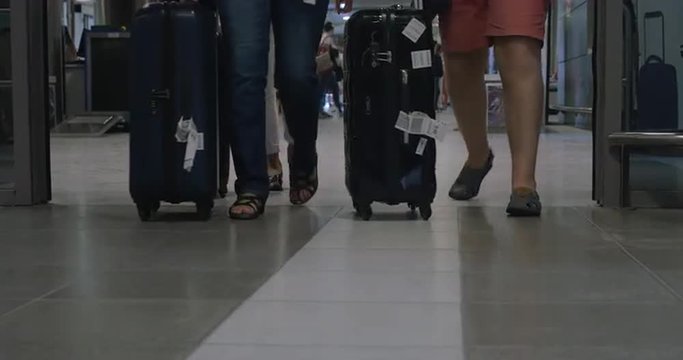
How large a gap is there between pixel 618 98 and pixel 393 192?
115cm

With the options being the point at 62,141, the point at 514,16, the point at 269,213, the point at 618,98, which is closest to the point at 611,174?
the point at 618,98

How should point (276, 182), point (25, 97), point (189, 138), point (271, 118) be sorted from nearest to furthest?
point (189, 138) → point (25, 97) → point (271, 118) → point (276, 182)

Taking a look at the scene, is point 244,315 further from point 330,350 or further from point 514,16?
point 514,16

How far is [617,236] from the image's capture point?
3.03 metres

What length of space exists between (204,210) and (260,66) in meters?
0.58

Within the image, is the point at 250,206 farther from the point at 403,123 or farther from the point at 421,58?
the point at 421,58

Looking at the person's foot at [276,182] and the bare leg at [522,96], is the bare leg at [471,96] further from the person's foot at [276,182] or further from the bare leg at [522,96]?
the person's foot at [276,182]

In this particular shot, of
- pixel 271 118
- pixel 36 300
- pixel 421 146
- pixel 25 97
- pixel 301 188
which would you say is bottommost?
pixel 36 300

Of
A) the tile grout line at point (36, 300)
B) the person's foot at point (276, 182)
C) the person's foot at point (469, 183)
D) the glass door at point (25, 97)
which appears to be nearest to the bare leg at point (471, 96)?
the person's foot at point (469, 183)

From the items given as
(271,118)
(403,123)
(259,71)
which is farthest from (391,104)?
(271,118)

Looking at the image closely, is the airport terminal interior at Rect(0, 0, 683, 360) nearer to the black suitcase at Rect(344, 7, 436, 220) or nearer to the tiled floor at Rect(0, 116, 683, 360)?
the tiled floor at Rect(0, 116, 683, 360)

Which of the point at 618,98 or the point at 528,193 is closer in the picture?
the point at 528,193

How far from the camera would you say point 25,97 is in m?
4.02

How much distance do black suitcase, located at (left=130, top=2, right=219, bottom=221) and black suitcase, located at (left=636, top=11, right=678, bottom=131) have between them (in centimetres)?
194
